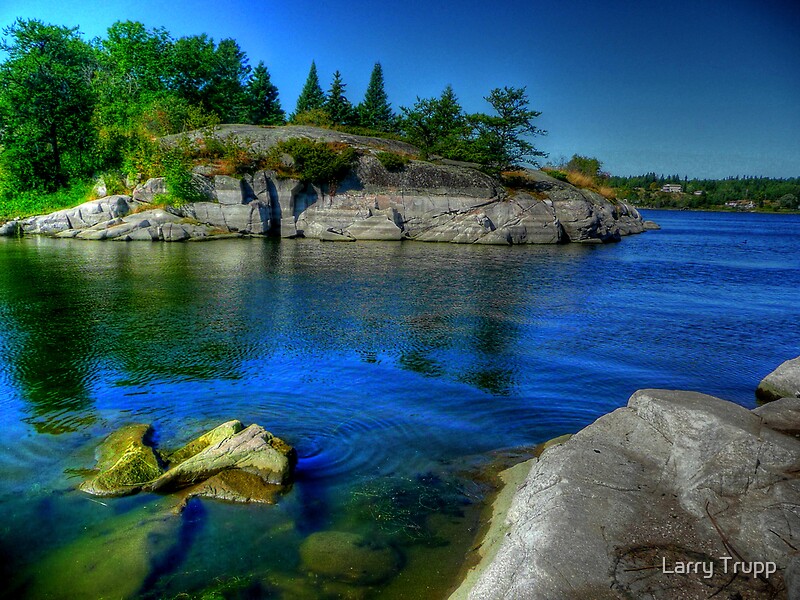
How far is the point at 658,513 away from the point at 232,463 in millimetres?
5577

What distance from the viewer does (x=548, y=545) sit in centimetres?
508

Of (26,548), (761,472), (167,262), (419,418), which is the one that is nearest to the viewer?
(761,472)

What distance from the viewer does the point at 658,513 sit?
5.50 meters

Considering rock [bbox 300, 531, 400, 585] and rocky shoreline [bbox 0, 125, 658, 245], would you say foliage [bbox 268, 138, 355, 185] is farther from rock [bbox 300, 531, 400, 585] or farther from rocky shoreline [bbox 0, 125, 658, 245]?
rock [bbox 300, 531, 400, 585]

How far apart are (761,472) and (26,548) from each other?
27.4 ft

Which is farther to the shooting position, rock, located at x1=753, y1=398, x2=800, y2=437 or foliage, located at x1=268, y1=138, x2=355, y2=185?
foliage, located at x1=268, y1=138, x2=355, y2=185

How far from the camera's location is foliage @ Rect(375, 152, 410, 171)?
4528 cm

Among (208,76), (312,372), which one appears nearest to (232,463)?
(312,372)

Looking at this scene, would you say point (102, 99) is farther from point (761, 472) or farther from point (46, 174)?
point (761, 472)

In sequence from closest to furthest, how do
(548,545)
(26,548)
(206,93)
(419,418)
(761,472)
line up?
(548,545) → (761,472) → (26,548) → (419,418) → (206,93)

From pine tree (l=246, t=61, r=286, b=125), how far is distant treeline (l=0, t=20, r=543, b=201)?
6.03 meters

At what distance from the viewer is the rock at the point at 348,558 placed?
5.84 metres

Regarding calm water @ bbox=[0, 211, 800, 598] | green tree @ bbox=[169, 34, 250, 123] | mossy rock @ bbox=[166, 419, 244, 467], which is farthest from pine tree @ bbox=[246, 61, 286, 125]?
mossy rock @ bbox=[166, 419, 244, 467]

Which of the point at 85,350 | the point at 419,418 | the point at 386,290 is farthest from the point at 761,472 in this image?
the point at 386,290
